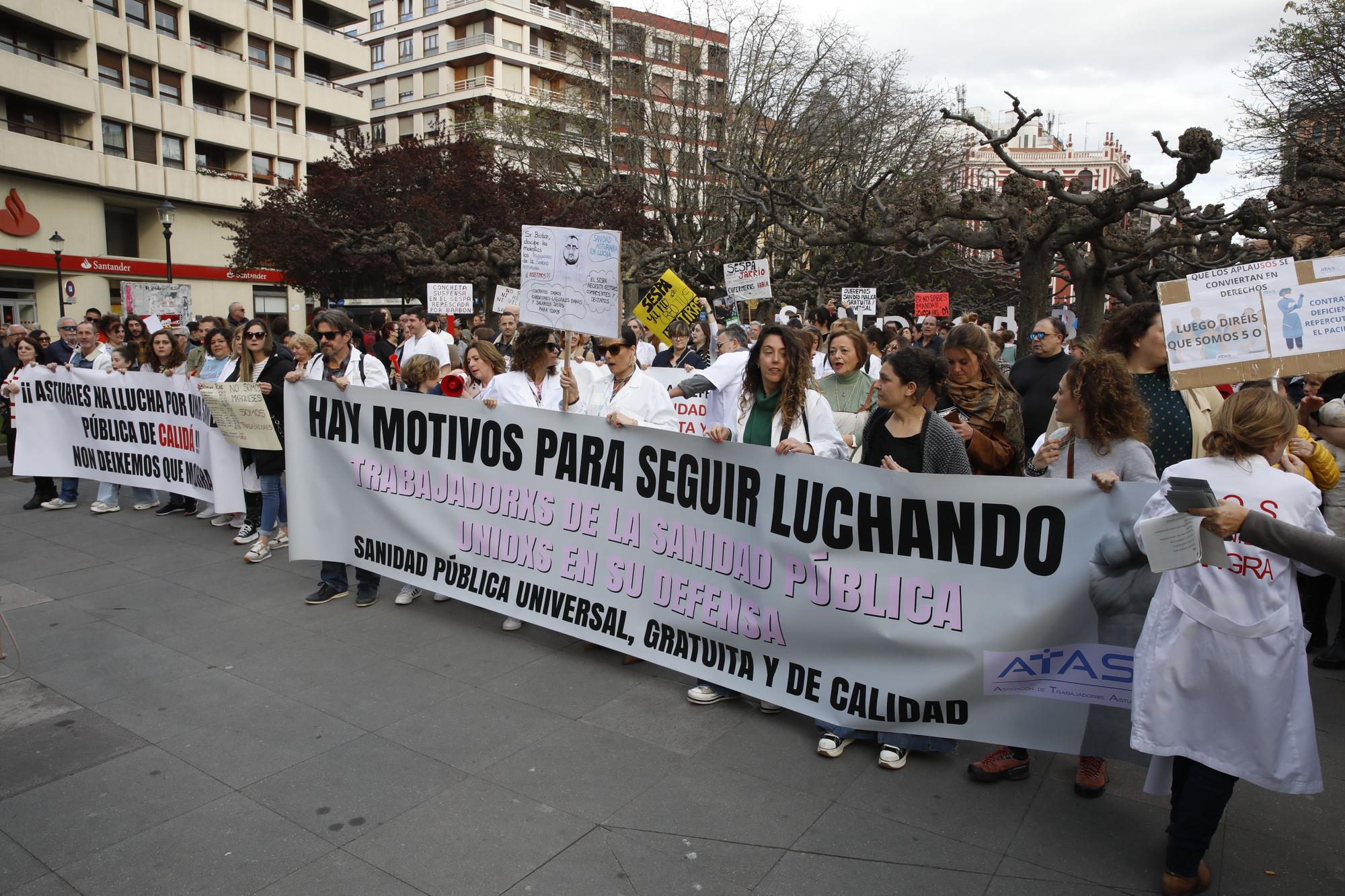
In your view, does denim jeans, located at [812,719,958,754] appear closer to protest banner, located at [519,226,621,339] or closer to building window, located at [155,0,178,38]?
protest banner, located at [519,226,621,339]

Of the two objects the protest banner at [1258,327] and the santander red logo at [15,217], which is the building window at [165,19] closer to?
the santander red logo at [15,217]

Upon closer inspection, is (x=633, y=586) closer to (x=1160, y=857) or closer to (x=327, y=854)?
(x=327, y=854)

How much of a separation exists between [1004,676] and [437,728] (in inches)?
95.8

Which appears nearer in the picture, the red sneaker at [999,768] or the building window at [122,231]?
the red sneaker at [999,768]

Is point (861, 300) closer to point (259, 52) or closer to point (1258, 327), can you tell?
point (1258, 327)

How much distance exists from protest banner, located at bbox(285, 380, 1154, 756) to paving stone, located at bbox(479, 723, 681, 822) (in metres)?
0.63

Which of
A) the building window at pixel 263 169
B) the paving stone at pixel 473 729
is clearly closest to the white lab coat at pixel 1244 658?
the paving stone at pixel 473 729

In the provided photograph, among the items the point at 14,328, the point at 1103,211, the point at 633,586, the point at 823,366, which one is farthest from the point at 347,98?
the point at 633,586

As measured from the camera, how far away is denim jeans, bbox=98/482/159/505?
880 cm

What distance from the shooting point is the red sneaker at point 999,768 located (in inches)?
144

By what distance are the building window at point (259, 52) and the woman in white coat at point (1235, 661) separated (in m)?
48.3

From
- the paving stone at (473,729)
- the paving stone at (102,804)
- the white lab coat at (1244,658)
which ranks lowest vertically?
the paving stone at (102,804)

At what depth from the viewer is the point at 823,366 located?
8.73 m

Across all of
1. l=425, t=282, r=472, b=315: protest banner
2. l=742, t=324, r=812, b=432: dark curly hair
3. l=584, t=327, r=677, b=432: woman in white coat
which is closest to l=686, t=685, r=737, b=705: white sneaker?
l=742, t=324, r=812, b=432: dark curly hair
